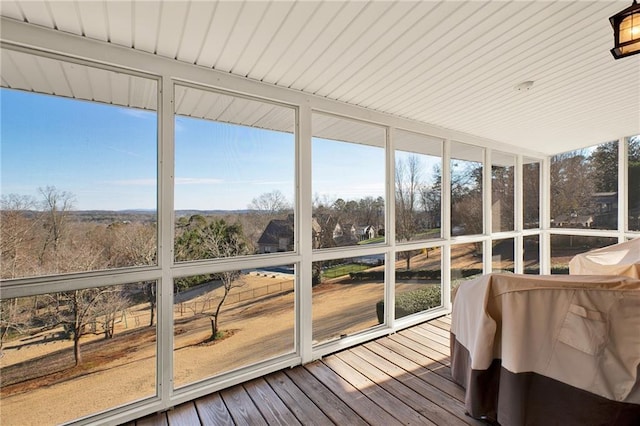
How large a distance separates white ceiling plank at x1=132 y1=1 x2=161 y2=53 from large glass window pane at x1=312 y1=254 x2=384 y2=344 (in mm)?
2294

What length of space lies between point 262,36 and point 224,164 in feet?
3.58

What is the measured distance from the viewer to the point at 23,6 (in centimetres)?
165

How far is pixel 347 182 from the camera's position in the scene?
131 inches

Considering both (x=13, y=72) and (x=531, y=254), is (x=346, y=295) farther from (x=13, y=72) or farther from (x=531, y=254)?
(x=531, y=254)

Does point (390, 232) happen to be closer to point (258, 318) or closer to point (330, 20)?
point (258, 318)

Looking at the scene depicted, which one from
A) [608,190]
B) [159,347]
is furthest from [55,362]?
[608,190]

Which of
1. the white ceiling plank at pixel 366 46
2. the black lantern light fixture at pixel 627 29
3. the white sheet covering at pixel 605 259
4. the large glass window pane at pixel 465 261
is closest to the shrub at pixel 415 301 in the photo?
the large glass window pane at pixel 465 261

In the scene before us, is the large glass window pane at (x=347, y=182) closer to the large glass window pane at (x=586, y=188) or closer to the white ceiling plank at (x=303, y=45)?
the white ceiling plank at (x=303, y=45)

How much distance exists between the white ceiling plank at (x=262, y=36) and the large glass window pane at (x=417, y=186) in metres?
2.10

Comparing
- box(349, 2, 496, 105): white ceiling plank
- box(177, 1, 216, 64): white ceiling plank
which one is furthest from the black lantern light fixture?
box(177, 1, 216, 64): white ceiling plank

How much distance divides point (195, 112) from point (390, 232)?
249 centimetres

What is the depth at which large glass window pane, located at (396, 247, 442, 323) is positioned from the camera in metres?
3.79

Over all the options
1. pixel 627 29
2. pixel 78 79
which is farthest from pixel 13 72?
pixel 627 29

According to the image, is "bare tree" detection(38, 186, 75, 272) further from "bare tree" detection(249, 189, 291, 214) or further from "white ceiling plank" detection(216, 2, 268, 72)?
"white ceiling plank" detection(216, 2, 268, 72)
